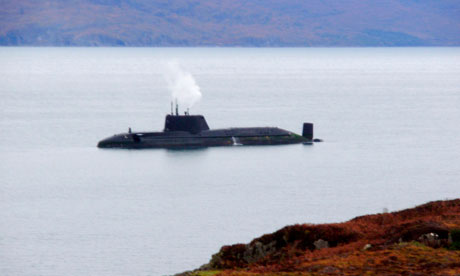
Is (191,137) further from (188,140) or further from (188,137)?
(188,140)

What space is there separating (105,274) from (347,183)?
32.8 m

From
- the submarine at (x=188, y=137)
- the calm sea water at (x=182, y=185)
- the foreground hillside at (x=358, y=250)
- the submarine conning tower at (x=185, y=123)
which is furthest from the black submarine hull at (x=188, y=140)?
the foreground hillside at (x=358, y=250)

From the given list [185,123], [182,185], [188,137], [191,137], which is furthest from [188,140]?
[182,185]

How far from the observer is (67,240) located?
48.4m

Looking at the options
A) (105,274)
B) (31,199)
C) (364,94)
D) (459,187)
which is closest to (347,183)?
(459,187)

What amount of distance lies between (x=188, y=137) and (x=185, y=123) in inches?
63.9

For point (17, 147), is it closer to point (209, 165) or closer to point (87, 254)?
point (209, 165)

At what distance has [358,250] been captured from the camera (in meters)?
27.5

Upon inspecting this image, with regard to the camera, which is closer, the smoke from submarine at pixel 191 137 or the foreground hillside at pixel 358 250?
the foreground hillside at pixel 358 250

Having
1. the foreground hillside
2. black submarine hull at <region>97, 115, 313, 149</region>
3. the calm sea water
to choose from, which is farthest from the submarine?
the foreground hillside

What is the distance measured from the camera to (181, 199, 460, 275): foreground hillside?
82.6 ft

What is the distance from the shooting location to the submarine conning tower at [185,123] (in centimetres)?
9462

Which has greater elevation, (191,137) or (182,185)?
(191,137)

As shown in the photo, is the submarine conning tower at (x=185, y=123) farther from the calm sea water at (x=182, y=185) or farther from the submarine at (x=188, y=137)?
the calm sea water at (x=182, y=185)
